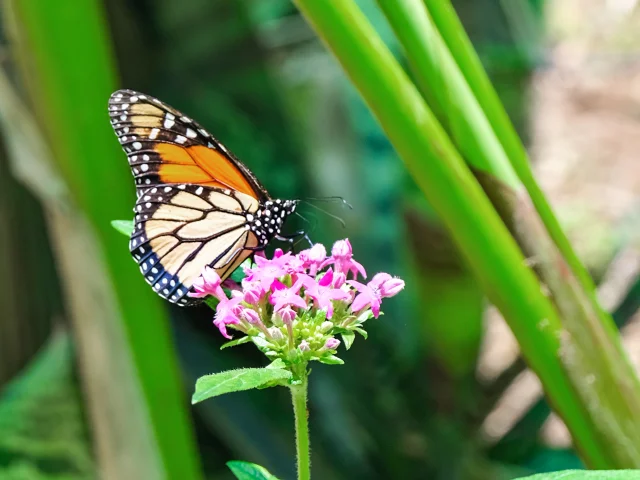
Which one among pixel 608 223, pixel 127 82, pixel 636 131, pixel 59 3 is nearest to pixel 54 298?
pixel 127 82

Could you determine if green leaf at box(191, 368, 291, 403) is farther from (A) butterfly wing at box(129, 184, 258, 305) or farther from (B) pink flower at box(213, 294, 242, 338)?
(A) butterfly wing at box(129, 184, 258, 305)

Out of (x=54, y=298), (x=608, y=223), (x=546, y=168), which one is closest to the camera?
(x=54, y=298)

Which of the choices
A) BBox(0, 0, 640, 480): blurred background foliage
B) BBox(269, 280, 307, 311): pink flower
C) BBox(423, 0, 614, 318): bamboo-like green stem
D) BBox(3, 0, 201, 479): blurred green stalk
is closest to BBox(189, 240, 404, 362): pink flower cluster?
BBox(269, 280, 307, 311): pink flower

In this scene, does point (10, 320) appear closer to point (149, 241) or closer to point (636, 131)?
point (149, 241)

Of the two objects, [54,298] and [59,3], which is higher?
[59,3]

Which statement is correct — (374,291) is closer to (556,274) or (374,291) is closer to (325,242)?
(556,274)

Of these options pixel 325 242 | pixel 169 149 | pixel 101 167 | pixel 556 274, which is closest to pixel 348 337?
pixel 556 274
